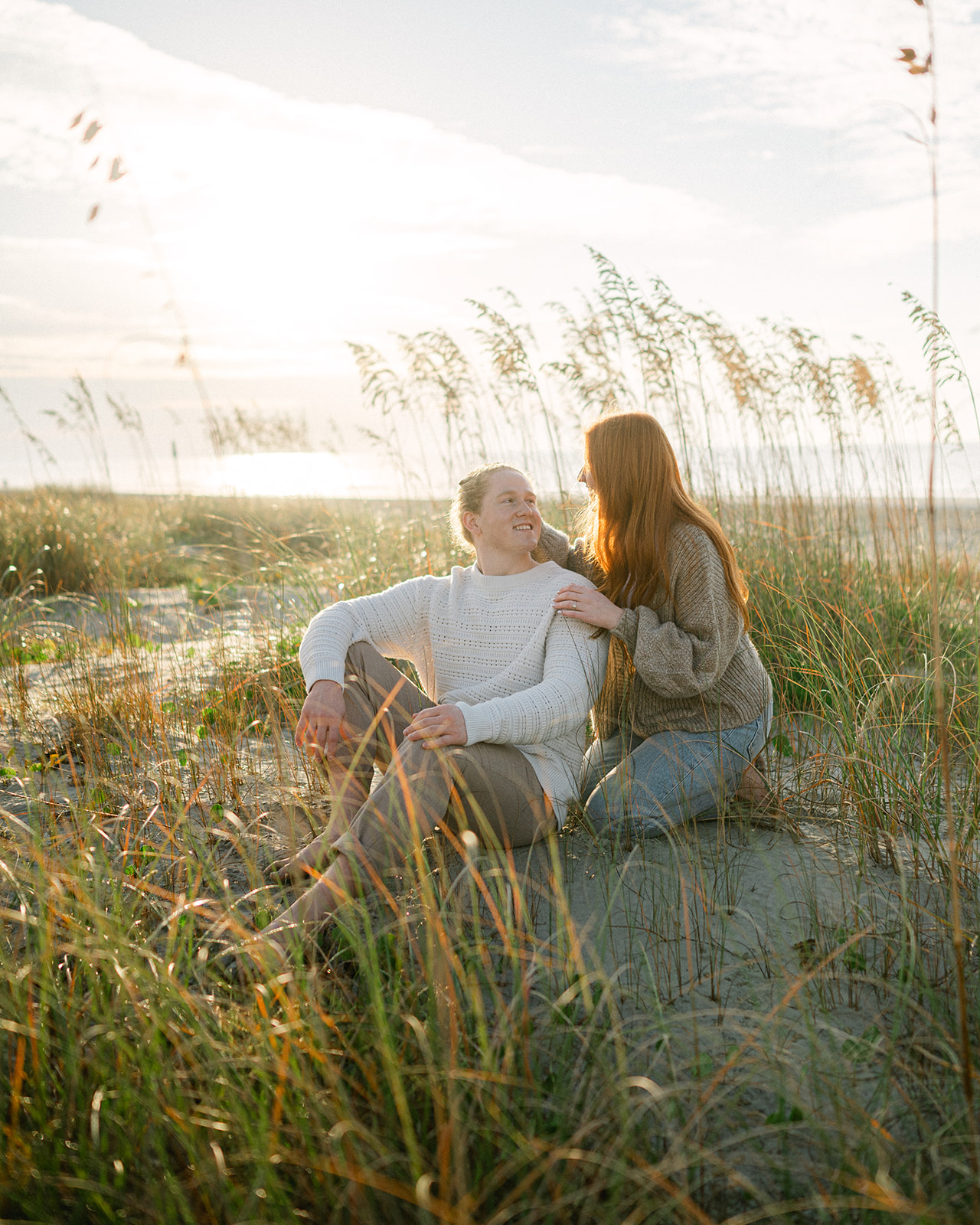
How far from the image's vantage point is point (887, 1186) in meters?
1.15

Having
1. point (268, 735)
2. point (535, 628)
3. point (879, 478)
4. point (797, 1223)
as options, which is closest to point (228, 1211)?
point (797, 1223)

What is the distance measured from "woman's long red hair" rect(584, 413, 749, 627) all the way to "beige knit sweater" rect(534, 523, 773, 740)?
41 mm

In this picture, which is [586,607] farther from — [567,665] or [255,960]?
[255,960]

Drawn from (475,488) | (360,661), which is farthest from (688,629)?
(360,661)

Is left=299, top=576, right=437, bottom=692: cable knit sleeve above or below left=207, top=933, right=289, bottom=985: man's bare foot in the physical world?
above

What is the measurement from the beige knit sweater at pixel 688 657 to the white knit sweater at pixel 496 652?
165 millimetres

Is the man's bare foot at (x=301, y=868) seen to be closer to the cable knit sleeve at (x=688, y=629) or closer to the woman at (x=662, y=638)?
the woman at (x=662, y=638)

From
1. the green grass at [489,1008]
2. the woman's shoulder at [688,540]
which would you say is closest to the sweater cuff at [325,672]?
the green grass at [489,1008]

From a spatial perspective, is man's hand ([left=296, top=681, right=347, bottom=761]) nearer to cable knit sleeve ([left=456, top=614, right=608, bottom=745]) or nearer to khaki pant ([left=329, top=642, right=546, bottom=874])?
khaki pant ([left=329, top=642, right=546, bottom=874])

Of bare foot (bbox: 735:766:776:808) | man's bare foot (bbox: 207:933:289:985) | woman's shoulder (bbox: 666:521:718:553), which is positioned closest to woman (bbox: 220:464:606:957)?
man's bare foot (bbox: 207:933:289:985)

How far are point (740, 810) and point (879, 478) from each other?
3.01m

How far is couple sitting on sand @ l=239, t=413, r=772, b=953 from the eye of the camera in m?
2.49

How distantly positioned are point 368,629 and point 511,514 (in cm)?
62

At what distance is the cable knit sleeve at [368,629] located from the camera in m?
2.72
